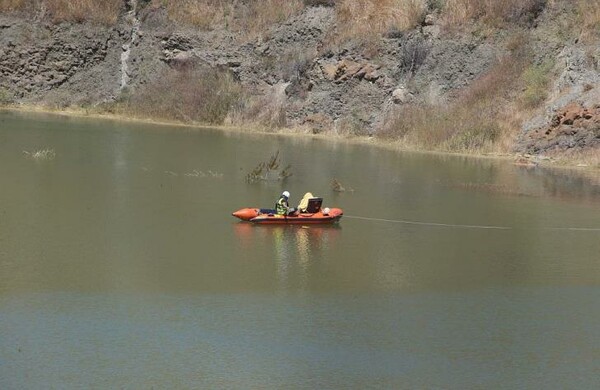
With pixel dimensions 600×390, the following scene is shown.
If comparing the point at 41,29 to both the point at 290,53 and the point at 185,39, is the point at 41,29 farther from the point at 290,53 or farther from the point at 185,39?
the point at 290,53

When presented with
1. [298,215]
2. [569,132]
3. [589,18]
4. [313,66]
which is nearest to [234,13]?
[313,66]

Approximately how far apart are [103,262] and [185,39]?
3979 centimetres

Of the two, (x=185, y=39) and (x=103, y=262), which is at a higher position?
(x=185, y=39)

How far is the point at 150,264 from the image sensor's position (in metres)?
17.5

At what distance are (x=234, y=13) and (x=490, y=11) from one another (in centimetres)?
1613

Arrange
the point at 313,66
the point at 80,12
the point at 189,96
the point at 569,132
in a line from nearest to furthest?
1. the point at 569,132
2. the point at 313,66
3. the point at 189,96
4. the point at 80,12

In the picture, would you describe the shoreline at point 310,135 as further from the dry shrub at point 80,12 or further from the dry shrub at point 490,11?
the dry shrub at point 490,11

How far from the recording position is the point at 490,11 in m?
48.2

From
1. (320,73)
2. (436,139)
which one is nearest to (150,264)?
(436,139)

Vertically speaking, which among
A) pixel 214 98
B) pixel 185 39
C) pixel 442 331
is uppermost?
pixel 185 39

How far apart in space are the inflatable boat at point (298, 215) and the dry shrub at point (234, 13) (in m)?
34.3

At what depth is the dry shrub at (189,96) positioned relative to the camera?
51.2 metres

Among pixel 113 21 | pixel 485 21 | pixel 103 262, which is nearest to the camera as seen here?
pixel 103 262

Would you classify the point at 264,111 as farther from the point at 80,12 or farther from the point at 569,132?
the point at 569,132
